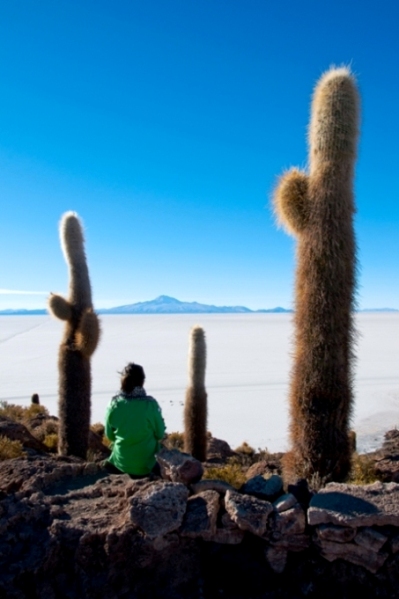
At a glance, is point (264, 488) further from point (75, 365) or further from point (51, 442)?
point (51, 442)

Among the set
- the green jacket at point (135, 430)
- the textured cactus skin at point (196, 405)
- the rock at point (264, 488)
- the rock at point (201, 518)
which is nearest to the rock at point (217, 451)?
the textured cactus skin at point (196, 405)

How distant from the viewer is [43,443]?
31.5ft

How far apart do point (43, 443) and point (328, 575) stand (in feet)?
23.3

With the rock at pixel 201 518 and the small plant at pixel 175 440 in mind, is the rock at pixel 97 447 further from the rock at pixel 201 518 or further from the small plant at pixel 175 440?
the rock at pixel 201 518

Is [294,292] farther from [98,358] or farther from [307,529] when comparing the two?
[98,358]

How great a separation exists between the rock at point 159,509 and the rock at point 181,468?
15.5 inches

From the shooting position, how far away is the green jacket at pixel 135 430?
15.6 ft

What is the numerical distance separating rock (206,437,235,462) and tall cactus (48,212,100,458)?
9.59ft

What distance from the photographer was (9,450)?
727cm

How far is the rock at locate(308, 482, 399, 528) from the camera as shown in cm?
362

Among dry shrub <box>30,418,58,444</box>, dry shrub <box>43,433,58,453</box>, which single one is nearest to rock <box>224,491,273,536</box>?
dry shrub <box>43,433,58,453</box>

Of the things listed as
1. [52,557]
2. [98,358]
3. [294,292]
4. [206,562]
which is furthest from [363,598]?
[98,358]

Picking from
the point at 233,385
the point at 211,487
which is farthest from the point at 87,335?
the point at 233,385

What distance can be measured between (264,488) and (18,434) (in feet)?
19.2
